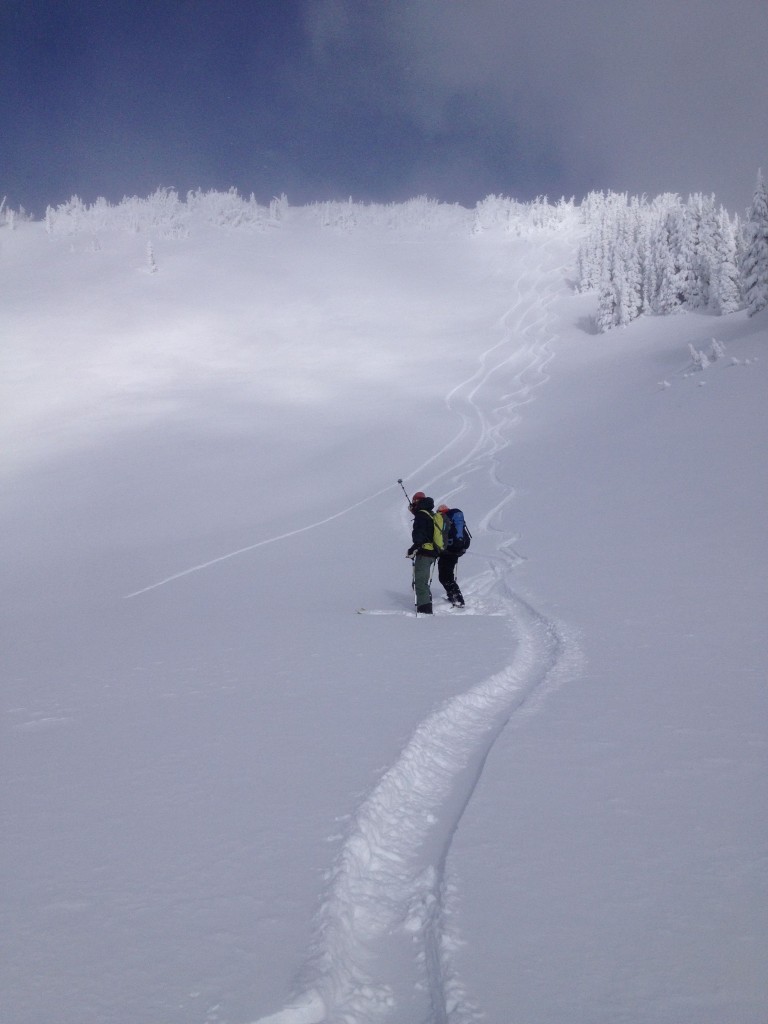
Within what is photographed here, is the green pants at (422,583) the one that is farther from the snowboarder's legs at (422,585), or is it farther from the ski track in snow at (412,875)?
the ski track in snow at (412,875)

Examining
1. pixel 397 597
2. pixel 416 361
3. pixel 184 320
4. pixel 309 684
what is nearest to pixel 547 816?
pixel 309 684

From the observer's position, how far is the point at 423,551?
33.5 feet

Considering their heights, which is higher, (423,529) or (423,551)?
(423,529)

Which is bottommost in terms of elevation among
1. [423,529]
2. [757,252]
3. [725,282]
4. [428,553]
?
[428,553]

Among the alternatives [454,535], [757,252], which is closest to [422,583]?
[454,535]

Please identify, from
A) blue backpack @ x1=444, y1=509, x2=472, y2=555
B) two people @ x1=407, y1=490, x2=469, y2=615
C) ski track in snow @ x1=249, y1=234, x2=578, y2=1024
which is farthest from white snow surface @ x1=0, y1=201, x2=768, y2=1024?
blue backpack @ x1=444, y1=509, x2=472, y2=555

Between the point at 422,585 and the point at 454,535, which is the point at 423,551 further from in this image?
the point at 454,535

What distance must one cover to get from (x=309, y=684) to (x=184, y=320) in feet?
220

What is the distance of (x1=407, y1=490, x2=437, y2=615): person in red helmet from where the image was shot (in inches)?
398

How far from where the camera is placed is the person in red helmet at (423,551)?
10102mm

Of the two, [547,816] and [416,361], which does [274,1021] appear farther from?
[416,361]

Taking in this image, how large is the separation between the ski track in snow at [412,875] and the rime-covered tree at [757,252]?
41.3 metres

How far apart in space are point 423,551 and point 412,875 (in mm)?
6611

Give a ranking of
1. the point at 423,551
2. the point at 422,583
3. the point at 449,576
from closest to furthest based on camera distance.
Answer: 1. the point at 422,583
2. the point at 423,551
3. the point at 449,576
